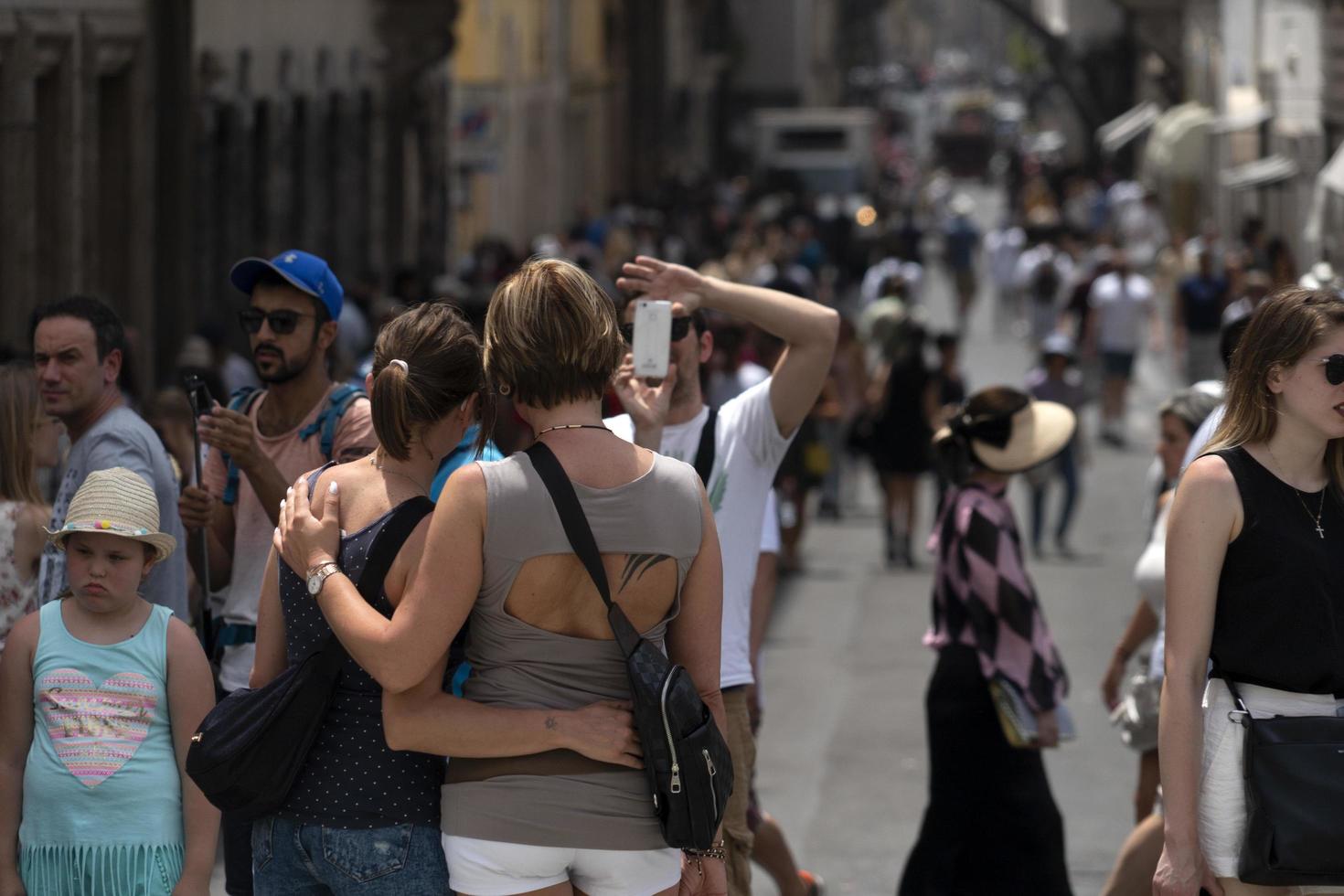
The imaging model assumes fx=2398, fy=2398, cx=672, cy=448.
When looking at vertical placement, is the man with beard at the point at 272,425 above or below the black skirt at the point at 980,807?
above

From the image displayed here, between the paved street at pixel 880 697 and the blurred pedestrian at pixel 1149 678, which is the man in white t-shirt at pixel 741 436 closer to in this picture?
the blurred pedestrian at pixel 1149 678

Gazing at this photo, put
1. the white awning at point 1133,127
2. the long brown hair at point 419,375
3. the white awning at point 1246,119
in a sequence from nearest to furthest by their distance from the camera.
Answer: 1. the long brown hair at point 419,375
2. the white awning at point 1246,119
3. the white awning at point 1133,127

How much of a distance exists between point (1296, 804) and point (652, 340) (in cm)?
153

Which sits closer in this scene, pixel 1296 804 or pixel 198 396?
pixel 1296 804

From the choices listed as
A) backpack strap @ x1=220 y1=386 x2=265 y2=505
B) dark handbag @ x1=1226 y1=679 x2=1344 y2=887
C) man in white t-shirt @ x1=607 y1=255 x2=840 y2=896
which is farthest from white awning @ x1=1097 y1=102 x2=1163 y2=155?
dark handbag @ x1=1226 y1=679 x2=1344 y2=887

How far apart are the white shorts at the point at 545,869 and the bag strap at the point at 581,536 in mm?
338

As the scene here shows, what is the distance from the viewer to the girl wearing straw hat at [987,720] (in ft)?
21.3

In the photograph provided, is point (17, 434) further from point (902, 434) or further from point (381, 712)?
point (902, 434)


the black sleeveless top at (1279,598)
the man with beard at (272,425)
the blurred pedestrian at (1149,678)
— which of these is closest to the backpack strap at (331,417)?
the man with beard at (272,425)

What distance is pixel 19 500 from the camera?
524cm

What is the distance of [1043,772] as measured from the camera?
6602 millimetres

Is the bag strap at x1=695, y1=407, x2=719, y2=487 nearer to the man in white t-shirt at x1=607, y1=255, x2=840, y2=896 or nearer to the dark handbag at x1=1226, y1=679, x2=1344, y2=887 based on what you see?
the man in white t-shirt at x1=607, y1=255, x2=840, y2=896

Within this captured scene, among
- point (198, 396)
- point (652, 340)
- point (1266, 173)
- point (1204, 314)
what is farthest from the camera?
point (1266, 173)

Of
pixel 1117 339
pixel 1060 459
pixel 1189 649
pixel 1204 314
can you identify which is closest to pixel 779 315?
pixel 1189 649
